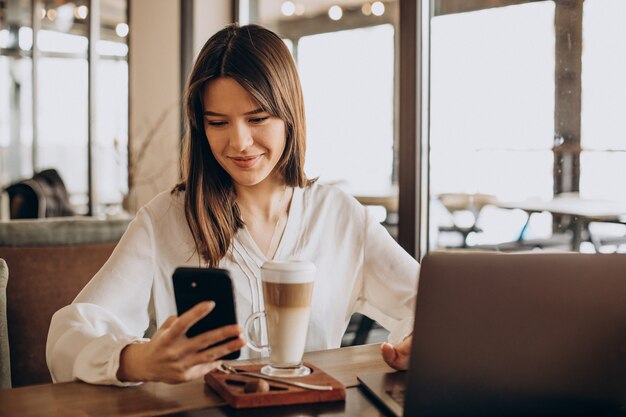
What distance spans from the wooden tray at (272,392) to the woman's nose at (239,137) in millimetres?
493

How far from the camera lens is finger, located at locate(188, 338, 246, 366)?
1103 millimetres

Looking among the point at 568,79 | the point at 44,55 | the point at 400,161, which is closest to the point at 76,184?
the point at 44,55

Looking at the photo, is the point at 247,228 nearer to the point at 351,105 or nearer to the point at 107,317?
the point at 107,317

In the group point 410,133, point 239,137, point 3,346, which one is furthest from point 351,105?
point 3,346

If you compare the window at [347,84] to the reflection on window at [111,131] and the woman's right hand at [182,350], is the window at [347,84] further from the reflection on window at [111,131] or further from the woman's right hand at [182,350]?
the woman's right hand at [182,350]

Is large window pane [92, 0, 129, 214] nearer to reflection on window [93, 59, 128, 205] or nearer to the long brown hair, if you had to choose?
reflection on window [93, 59, 128, 205]

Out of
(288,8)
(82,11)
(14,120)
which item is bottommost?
(14,120)

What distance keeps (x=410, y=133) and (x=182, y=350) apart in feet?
7.06

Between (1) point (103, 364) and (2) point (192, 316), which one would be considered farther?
(1) point (103, 364)

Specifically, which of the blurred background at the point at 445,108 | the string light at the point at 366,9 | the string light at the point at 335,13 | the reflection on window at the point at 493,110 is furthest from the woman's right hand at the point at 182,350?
the string light at the point at 335,13

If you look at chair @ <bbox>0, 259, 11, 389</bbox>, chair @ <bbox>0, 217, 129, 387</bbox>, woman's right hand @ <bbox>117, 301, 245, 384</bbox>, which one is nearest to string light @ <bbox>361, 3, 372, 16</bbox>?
chair @ <bbox>0, 217, 129, 387</bbox>

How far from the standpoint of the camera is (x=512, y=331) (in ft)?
3.48

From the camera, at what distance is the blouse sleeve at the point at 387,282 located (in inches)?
68.8

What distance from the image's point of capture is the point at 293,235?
182cm
